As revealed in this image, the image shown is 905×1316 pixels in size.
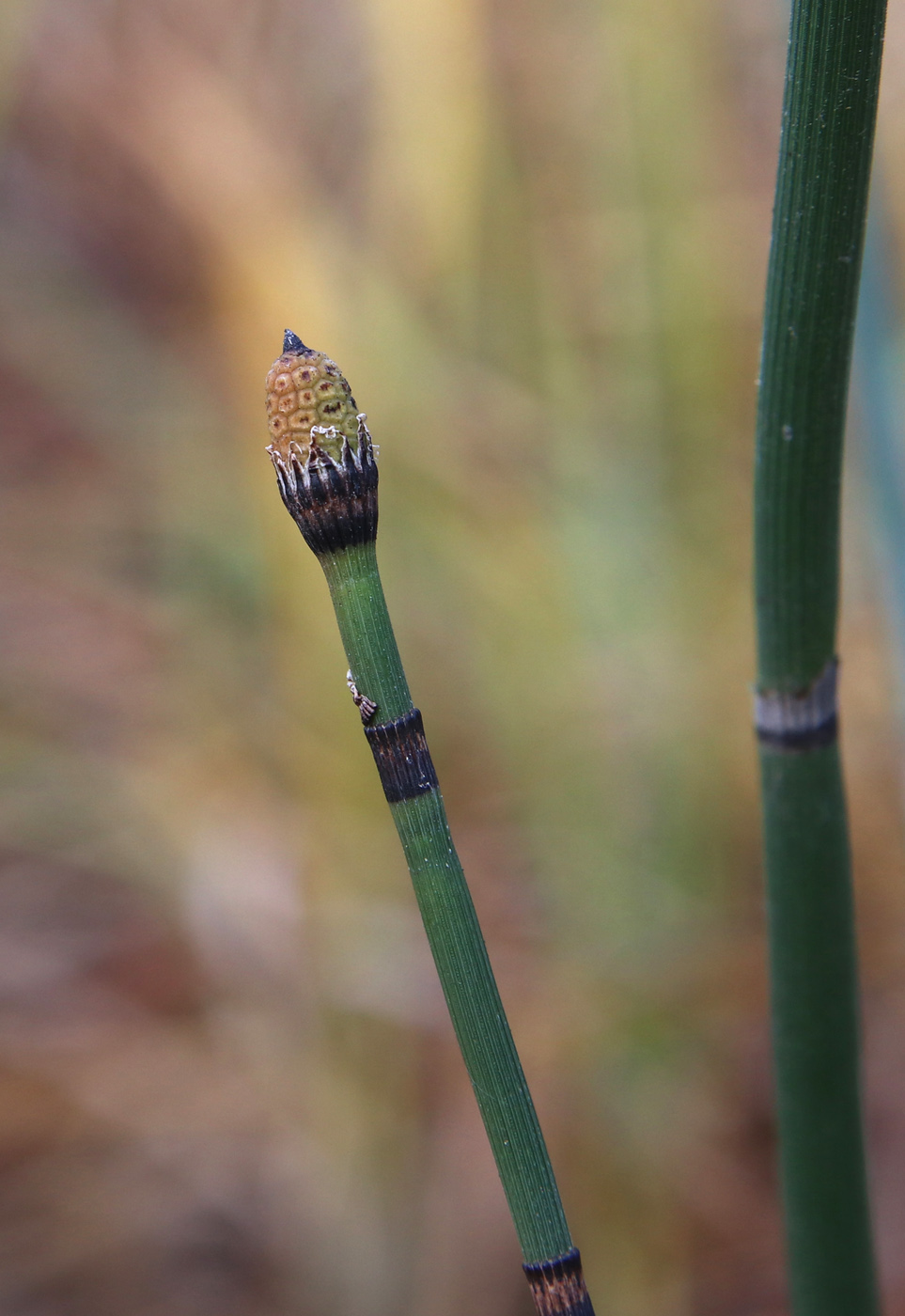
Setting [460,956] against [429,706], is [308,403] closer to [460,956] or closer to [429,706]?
[460,956]

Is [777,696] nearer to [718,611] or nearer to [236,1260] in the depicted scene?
[718,611]

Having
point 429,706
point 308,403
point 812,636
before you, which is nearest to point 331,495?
point 308,403

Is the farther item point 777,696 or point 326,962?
point 326,962

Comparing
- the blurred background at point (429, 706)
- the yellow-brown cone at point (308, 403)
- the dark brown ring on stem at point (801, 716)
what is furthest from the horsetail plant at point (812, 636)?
the blurred background at point (429, 706)

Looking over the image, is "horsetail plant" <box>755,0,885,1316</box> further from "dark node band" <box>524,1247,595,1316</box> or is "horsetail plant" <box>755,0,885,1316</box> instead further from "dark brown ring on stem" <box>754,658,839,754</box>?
"dark node band" <box>524,1247,595,1316</box>

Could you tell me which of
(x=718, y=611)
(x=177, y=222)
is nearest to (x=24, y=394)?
(x=177, y=222)

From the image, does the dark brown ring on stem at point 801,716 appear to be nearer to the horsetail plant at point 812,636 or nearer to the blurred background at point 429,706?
the horsetail plant at point 812,636
